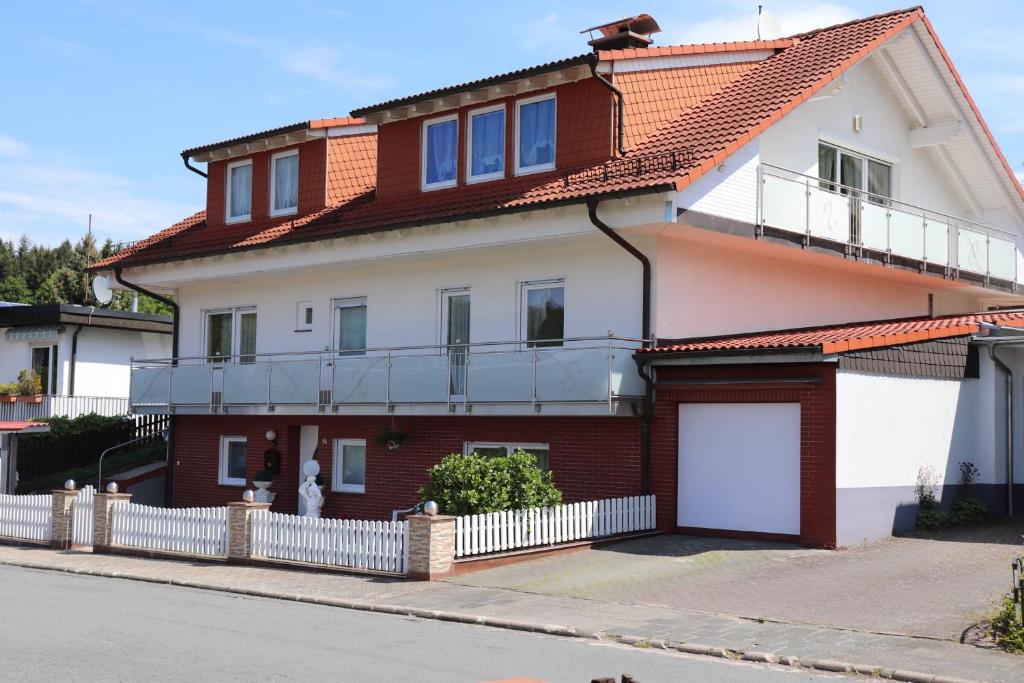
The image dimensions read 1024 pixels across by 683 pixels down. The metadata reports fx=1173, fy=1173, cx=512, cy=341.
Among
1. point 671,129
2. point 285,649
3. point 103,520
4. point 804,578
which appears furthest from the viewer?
point 671,129

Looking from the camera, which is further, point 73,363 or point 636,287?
point 73,363

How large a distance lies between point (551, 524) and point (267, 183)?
483 inches

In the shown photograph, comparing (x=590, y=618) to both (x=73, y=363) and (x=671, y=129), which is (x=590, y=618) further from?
(x=73, y=363)

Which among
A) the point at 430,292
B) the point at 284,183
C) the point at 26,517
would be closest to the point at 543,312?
the point at 430,292

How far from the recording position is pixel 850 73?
22.1 m

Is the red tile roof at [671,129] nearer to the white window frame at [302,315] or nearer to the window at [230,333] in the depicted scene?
the white window frame at [302,315]

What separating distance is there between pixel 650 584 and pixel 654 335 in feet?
→ 16.8

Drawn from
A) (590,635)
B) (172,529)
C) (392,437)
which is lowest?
(590,635)

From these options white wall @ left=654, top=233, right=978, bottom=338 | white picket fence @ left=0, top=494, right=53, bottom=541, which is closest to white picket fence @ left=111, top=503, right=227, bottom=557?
white picket fence @ left=0, top=494, right=53, bottom=541

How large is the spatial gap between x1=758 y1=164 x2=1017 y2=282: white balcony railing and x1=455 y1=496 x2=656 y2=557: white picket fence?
522 cm

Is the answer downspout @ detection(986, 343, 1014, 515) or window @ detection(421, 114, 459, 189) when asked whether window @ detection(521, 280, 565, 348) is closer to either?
window @ detection(421, 114, 459, 189)

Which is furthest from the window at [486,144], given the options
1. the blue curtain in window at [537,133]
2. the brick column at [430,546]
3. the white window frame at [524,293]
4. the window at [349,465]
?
the brick column at [430,546]

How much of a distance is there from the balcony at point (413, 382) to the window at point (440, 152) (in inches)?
125

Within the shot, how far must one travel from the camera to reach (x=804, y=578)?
14.2 m
